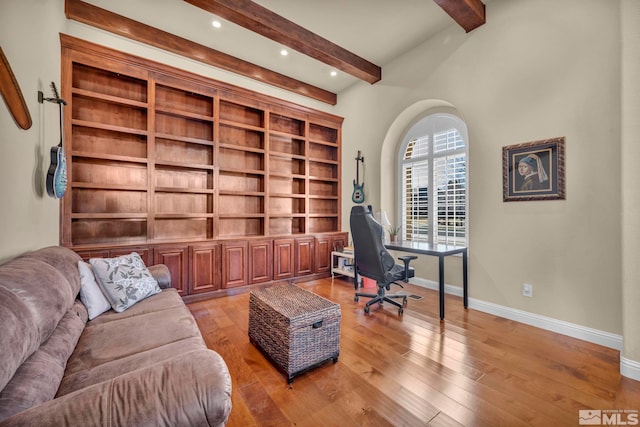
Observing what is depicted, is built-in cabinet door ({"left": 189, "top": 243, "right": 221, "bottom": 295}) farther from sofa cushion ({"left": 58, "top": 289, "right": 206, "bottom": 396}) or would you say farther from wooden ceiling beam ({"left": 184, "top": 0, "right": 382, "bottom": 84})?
wooden ceiling beam ({"left": 184, "top": 0, "right": 382, "bottom": 84})

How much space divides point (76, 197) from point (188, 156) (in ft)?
4.24

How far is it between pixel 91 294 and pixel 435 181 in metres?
4.01

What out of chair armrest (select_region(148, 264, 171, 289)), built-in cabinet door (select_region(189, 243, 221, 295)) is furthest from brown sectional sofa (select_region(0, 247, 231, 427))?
built-in cabinet door (select_region(189, 243, 221, 295))

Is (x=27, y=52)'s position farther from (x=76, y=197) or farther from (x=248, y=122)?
(x=248, y=122)

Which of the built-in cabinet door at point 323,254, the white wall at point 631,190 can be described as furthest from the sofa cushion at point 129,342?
the white wall at point 631,190

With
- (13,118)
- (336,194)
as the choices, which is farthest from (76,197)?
(336,194)

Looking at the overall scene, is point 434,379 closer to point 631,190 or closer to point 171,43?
point 631,190

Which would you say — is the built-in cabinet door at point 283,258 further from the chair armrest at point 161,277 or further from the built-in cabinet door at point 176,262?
the chair armrest at point 161,277

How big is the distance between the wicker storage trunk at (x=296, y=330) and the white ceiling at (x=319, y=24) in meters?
3.06

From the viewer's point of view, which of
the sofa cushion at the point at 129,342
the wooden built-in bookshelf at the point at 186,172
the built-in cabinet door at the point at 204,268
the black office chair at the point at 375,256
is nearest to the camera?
the sofa cushion at the point at 129,342

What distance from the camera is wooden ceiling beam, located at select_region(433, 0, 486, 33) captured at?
266 centimetres

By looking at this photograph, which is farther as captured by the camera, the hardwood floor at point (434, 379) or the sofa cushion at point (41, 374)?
the hardwood floor at point (434, 379)

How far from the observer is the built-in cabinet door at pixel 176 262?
3109 millimetres

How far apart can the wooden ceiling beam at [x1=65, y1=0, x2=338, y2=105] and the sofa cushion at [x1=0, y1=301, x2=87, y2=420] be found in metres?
3.19
